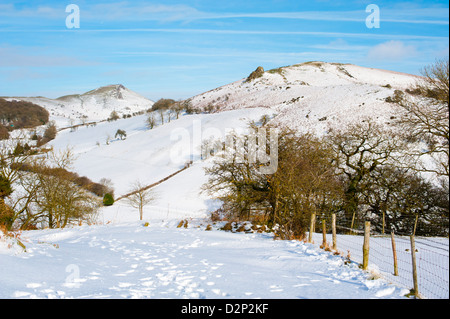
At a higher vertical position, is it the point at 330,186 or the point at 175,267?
the point at 330,186

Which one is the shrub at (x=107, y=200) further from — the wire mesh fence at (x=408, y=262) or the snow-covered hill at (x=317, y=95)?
the wire mesh fence at (x=408, y=262)

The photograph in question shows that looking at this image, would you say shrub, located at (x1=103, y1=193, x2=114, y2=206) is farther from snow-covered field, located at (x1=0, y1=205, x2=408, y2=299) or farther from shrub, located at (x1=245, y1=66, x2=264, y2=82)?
shrub, located at (x1=245, y1=66, x2=264, y2=82)

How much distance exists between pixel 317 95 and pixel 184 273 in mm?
57996

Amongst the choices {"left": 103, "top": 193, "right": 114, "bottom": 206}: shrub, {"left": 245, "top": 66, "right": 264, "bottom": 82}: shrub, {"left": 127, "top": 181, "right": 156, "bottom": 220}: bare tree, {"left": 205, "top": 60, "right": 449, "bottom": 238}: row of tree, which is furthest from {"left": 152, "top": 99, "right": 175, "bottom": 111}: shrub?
{"left": 205, "top": 60, "right": 449, "bottom": 238}: row of tree

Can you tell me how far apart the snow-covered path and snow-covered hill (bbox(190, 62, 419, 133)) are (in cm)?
2652

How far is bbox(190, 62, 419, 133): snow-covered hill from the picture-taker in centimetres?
4406

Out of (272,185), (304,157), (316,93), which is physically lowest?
(272,185)

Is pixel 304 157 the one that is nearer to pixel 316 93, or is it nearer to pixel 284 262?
pixel 284 262

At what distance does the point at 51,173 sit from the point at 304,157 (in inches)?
808

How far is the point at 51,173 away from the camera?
22375mm

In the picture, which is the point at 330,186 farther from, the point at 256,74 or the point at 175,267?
the point at 256,74

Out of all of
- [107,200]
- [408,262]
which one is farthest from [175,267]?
[107,200]

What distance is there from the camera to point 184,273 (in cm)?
623

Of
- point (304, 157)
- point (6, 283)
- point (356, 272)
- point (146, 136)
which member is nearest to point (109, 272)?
point (6, 283)
